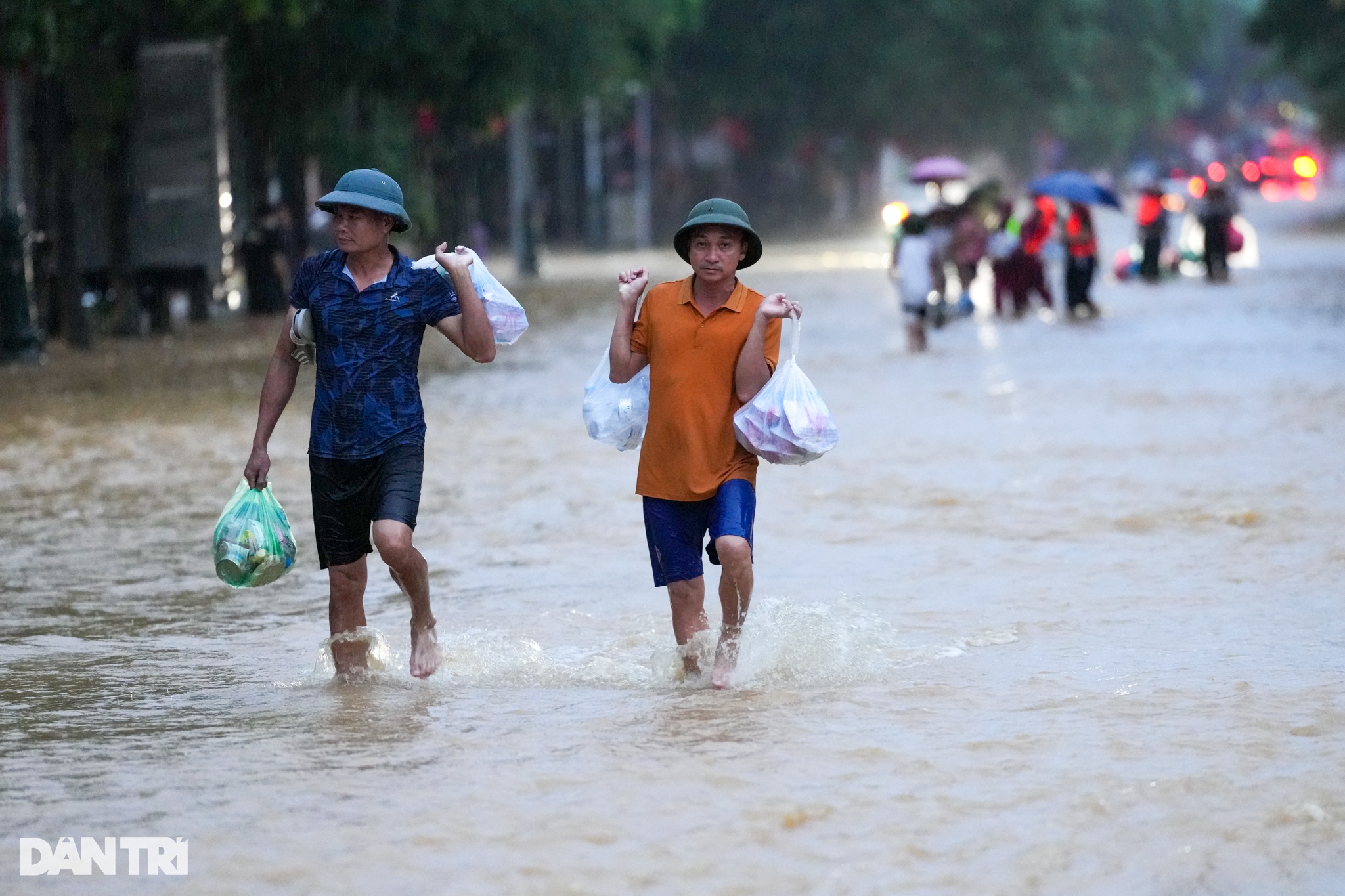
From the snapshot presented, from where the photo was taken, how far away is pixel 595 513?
11.5 metres

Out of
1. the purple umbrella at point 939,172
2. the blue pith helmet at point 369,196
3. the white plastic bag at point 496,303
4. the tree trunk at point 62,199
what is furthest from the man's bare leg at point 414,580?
the purple umbrella at point 939,172

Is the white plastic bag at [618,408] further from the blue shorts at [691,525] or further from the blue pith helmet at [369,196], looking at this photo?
the blue pith helmet at [369,196]

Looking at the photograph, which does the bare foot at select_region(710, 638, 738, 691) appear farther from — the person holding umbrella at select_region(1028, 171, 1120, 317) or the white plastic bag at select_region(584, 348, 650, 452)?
the person holding umbrella at select_region(1028, 171, 1120, 317)

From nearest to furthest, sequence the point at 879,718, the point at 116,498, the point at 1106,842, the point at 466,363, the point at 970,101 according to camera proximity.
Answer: the point at 1106,842 < the point at 879,718 < the point at 116,498 < the point at 466,363 < the point at 970,101

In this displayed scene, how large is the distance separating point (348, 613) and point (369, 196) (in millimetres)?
1362

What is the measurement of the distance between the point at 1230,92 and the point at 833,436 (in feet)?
507

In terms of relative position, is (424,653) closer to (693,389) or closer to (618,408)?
(618,408)

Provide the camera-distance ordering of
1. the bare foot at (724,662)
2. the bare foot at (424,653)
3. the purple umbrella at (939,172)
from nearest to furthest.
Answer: the bare foot at (724,662)
the bare foot at (424,653)
the purple umbrella at (939,172)

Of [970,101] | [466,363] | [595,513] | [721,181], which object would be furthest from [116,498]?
[721,181]

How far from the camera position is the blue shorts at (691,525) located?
6.68 meters

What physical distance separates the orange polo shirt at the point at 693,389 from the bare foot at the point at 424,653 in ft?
3.02

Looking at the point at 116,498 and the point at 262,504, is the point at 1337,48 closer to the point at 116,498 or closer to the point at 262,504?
the point at 116,498

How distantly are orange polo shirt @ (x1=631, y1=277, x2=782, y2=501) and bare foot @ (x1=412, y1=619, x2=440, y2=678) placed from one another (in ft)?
3.02

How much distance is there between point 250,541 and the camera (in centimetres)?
694
